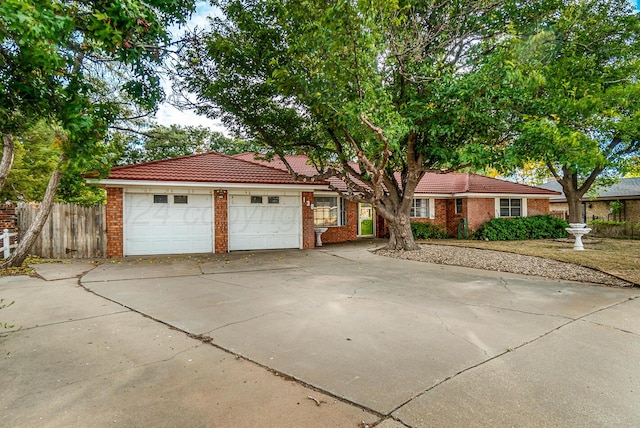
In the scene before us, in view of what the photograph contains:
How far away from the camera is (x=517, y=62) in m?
8.36

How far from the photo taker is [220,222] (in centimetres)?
1230

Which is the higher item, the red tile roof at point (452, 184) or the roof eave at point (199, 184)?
the red tile roof at point (452, 184)

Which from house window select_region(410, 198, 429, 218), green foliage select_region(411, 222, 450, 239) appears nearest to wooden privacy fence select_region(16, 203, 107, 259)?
green foliage select_region(411, 222, 450, 239)

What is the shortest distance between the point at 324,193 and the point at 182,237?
647cm

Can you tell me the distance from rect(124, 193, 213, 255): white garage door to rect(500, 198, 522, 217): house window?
48.4 feet

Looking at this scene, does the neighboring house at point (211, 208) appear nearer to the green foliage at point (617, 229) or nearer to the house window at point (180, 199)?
the house window at point (180, 199)

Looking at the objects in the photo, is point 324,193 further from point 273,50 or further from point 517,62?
point 517,62

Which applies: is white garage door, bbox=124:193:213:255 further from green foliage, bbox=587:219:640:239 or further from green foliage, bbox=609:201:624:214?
green foliage, bbox=609:201:624:214

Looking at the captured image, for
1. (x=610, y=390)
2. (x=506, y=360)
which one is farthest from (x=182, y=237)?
(x=610, y=390)

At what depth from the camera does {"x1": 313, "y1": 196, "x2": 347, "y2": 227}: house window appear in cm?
1590

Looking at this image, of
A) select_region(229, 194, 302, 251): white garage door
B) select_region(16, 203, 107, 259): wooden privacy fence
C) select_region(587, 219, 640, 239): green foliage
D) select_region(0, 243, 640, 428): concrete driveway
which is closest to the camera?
select_region(0, 243, 640, 428): concrete driveway

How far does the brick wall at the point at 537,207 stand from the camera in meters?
18.8

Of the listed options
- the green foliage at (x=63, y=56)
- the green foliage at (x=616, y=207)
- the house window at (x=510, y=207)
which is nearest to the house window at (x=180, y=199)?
the green foliage at (x=63, y=56)

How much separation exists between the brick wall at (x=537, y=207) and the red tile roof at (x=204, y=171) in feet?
44.3
